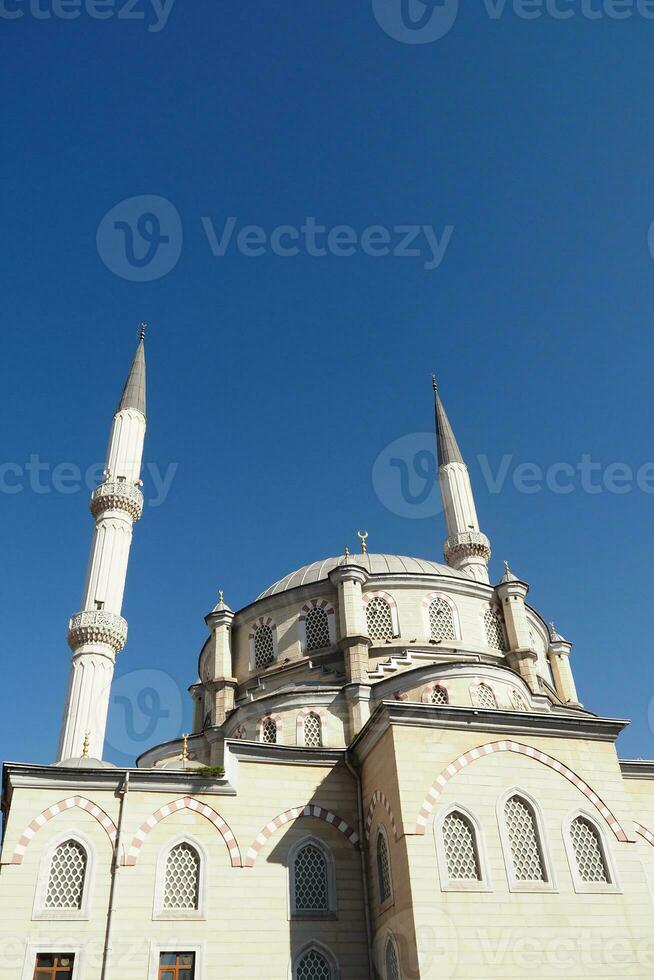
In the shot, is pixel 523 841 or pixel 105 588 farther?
pixel 105 588

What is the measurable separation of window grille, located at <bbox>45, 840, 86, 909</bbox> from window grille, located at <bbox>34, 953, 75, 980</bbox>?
756 mm

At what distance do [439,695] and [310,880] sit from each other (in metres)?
5.62

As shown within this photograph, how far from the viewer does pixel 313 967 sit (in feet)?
47.0

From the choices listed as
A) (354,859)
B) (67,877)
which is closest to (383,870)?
(354,859)

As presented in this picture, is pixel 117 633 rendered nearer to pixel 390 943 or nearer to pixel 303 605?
pixel 303 605

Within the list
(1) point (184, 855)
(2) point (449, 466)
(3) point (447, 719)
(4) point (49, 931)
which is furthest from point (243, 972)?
(2) point (449, 466)

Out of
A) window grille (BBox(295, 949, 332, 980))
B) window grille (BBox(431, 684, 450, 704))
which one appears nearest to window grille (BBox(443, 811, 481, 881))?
window grille (BBox(295, 949, 332, 980))

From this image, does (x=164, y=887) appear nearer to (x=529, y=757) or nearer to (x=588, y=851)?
(x=529, y=757)

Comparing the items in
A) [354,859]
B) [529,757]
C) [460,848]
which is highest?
[529,757]

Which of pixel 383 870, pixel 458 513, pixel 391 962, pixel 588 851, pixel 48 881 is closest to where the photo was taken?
pixel 391 962

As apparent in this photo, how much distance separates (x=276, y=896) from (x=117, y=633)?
34.0 feet

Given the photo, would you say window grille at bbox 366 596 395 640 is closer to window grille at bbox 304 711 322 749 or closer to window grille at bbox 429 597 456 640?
window grille at bbox 429 597 456 640

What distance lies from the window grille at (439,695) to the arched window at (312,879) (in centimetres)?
486

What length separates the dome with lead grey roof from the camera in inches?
984
